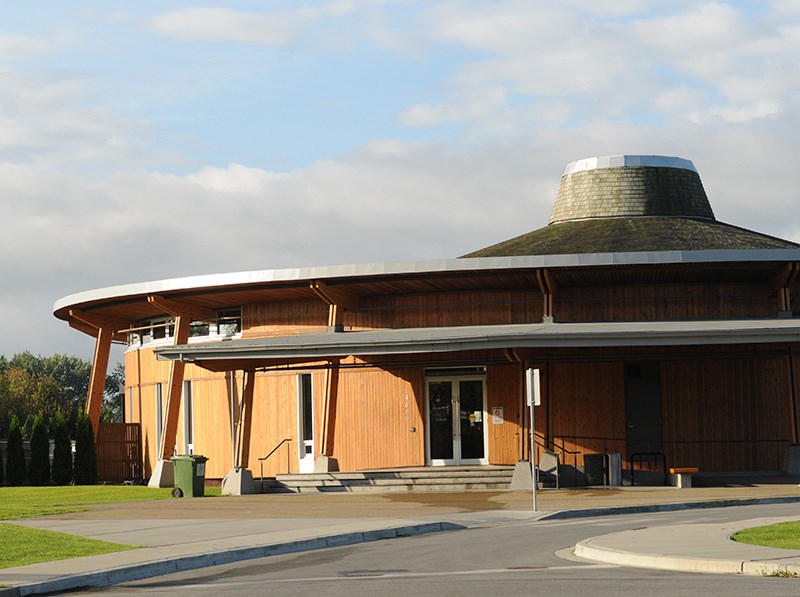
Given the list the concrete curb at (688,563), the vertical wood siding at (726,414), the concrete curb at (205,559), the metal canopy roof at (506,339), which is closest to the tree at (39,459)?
the metal canopy roof at (506,339)

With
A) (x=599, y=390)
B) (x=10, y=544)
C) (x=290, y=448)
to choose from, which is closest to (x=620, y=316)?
(x=599, y=390)

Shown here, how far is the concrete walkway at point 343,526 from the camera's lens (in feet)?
50.0

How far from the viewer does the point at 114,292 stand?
38094mm

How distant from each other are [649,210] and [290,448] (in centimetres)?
1317

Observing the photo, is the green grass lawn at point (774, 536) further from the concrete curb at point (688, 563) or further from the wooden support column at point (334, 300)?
the wooden support column at point (334, 300)

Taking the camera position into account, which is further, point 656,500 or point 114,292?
point 114,292

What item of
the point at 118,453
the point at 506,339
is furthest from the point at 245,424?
the point at 118,453

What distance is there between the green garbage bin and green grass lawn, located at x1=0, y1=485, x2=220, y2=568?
435mm

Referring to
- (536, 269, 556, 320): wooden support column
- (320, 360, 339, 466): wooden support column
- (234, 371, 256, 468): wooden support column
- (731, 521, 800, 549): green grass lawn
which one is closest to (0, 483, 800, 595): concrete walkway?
(731, 521, 800, 549): green grass lawn

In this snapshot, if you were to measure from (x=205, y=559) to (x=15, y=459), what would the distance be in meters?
25.0

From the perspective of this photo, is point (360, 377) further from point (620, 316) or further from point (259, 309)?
point (620, 316)

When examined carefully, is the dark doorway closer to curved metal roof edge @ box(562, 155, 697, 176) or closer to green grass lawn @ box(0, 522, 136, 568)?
curved metal roof edge @ box(562, 155, 697, 176)

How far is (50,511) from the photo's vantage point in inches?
1059

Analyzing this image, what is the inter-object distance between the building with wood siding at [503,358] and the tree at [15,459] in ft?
17.4
